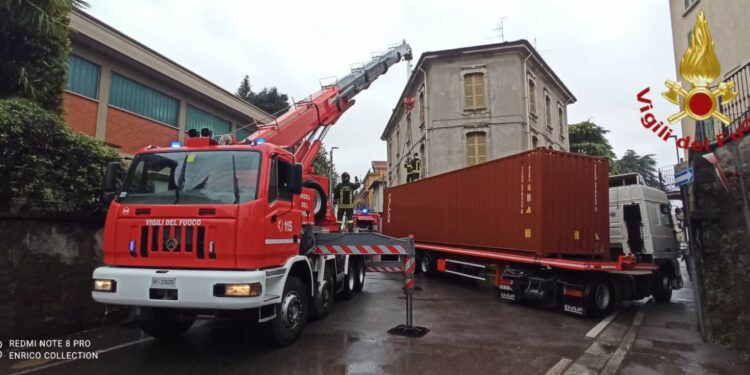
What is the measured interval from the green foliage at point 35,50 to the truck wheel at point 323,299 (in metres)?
5.92

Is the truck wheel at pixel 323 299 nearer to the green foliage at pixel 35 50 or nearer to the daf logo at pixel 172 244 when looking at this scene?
the daf logo at pixel 172 244

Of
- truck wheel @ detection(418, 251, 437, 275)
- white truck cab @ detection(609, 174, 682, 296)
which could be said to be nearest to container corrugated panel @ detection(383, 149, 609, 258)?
white truck cab @ detection(609, 174, 682, 296)

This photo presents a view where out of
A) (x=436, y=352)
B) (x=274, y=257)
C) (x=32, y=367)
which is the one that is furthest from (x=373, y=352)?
(x=32, y=367)

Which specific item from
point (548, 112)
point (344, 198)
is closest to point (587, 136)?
point (548, 112)

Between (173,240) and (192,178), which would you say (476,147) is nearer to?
(192,178)

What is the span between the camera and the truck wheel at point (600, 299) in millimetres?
7867

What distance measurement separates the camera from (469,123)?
71.4 ft

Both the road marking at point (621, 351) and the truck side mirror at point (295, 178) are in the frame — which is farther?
the truck side mirror at point (295, 178)

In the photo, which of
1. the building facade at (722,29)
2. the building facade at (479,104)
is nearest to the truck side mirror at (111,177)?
the building facade at (722,29)

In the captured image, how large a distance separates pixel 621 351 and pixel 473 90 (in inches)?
708

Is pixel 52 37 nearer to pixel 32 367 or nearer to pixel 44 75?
pixel 44 75

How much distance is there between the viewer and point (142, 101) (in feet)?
50.2

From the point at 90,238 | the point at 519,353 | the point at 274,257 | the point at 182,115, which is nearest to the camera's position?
the point at 274,257

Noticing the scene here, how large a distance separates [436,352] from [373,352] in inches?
32.1
